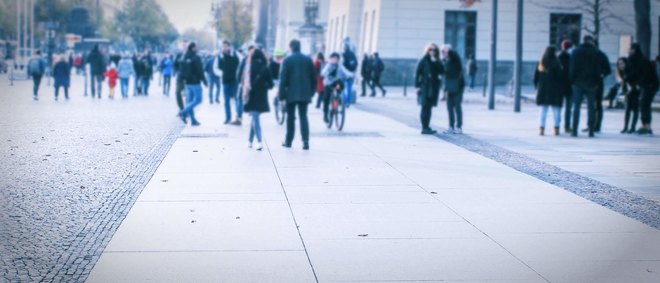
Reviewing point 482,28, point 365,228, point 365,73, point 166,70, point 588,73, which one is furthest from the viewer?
point 482,28

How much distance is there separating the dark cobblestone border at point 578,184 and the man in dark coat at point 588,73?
7.55ft

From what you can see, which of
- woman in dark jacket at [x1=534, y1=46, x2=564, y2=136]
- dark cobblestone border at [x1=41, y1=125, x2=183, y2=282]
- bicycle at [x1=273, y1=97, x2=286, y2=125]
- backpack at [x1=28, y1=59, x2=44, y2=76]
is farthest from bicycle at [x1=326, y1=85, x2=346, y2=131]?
backpack at [x1=28, y1=59, x2=44, y2=76]

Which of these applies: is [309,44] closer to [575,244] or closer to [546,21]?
[546,21]

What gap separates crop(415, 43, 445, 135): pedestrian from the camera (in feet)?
59.1

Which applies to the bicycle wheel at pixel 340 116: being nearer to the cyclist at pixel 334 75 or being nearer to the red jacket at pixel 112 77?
the cyclist at pixel 334 75

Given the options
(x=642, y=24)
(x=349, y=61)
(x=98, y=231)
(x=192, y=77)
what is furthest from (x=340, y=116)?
(x=642, y=24)

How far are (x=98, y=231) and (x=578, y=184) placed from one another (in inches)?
228

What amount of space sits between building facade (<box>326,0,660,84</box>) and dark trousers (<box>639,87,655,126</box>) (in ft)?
80.6

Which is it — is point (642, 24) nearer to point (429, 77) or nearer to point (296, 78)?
point (429, 77)

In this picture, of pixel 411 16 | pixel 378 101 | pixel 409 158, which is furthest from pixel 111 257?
pixel 411 16

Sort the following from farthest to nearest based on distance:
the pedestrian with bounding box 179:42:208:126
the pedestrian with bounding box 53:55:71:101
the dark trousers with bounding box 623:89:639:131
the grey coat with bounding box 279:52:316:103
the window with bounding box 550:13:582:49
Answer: the window with bounding box 550:13:582:49, the pedestrian with bounding box 53:55:71:101, the pedestrian with bounding box 179:42:208:126, the dark trousers with bounding box 623:89:639:131, the grey coat with bounding box 279:52:316:103

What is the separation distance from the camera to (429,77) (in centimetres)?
1798

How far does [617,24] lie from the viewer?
44125 mm

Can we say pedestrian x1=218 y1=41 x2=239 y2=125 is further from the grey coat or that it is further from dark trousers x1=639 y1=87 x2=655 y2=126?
dark trousers x1=639 y1=87 x2=655 y2=126
